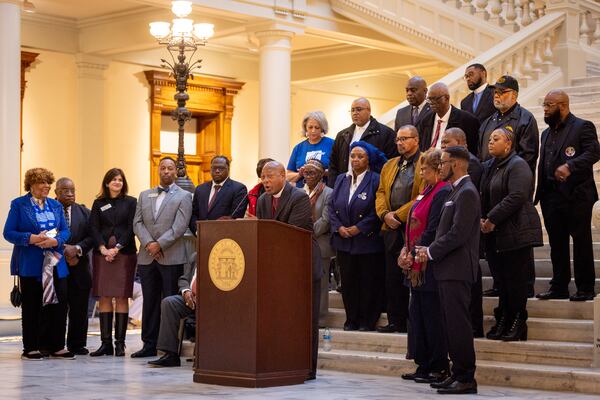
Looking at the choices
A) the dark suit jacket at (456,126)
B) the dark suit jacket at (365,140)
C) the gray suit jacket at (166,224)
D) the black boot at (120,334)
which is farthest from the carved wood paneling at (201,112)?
the dark suit jacket at (456,126)

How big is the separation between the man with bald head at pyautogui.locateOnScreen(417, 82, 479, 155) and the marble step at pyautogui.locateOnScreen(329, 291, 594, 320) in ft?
4.20

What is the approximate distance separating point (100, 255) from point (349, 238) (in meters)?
2.27

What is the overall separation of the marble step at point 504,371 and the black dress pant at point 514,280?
1.34ft

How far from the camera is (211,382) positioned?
795cm

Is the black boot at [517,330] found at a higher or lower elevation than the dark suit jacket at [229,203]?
lower

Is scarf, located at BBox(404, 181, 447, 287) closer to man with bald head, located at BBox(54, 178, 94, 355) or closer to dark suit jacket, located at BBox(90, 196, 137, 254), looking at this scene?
dark suit jacket, located at BBox(90, 196, 137, 254)

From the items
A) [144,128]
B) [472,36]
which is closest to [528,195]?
[472,36]

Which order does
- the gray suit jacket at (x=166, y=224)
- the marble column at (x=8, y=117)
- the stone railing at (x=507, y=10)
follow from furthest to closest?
1. the stone railing at (x=507, y=10)
2. the marble column at (x=8, y=117)
3. the gray suit jacket at (x=166, y=224)

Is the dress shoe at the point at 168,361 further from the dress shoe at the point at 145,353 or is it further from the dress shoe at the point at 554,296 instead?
the dress shoe at the point at 554,296

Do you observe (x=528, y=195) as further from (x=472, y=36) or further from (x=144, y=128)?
(x=144, y=128)

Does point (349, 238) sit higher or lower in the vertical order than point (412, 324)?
higher

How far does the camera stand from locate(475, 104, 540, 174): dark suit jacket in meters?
8.80

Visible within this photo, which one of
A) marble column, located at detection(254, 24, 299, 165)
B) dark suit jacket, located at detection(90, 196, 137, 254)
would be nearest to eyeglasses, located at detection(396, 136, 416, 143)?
dark suit jacket, located at detection(90, 196, 137, 254)

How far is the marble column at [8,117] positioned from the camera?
14227 millimetres
